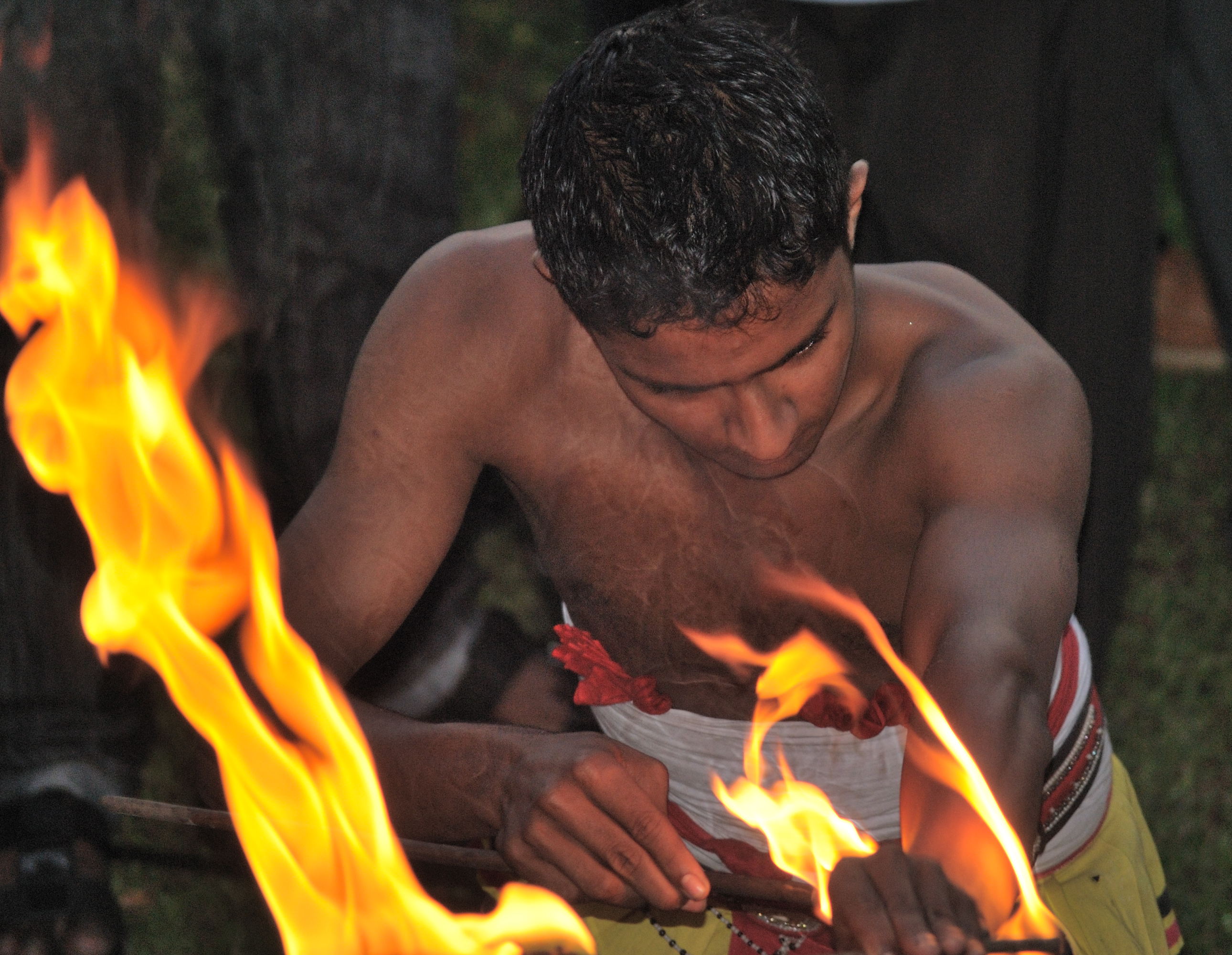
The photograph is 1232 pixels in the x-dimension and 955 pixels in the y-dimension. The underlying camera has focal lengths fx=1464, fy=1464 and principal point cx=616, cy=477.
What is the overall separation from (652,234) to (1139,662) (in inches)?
142

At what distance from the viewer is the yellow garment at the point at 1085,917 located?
2.77 meters

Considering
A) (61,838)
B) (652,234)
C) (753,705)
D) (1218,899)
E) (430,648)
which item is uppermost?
(652,234)

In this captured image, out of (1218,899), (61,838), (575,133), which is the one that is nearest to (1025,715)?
(575,133)

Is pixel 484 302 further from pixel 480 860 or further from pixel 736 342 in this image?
pixel 480 860

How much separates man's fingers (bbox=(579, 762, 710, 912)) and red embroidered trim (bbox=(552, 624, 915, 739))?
655 mm

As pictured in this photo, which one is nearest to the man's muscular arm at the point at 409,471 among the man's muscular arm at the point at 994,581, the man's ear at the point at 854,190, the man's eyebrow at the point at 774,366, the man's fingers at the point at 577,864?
the man's fingers at the point at 577,864

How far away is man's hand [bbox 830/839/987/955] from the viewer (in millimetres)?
1617

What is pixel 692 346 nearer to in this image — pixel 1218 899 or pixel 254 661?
pixel 254 661

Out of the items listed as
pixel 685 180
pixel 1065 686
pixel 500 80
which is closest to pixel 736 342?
pixel 685 180

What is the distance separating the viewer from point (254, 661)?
2.62 meters

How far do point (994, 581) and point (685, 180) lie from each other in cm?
79

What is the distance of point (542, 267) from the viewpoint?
2.43 metres

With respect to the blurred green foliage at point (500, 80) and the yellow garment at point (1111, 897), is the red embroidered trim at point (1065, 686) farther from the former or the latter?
the blurred green foliage at point (500, 80)

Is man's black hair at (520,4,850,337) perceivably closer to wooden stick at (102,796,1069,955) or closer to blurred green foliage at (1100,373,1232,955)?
wooden stick at (102,796,1069,955)
